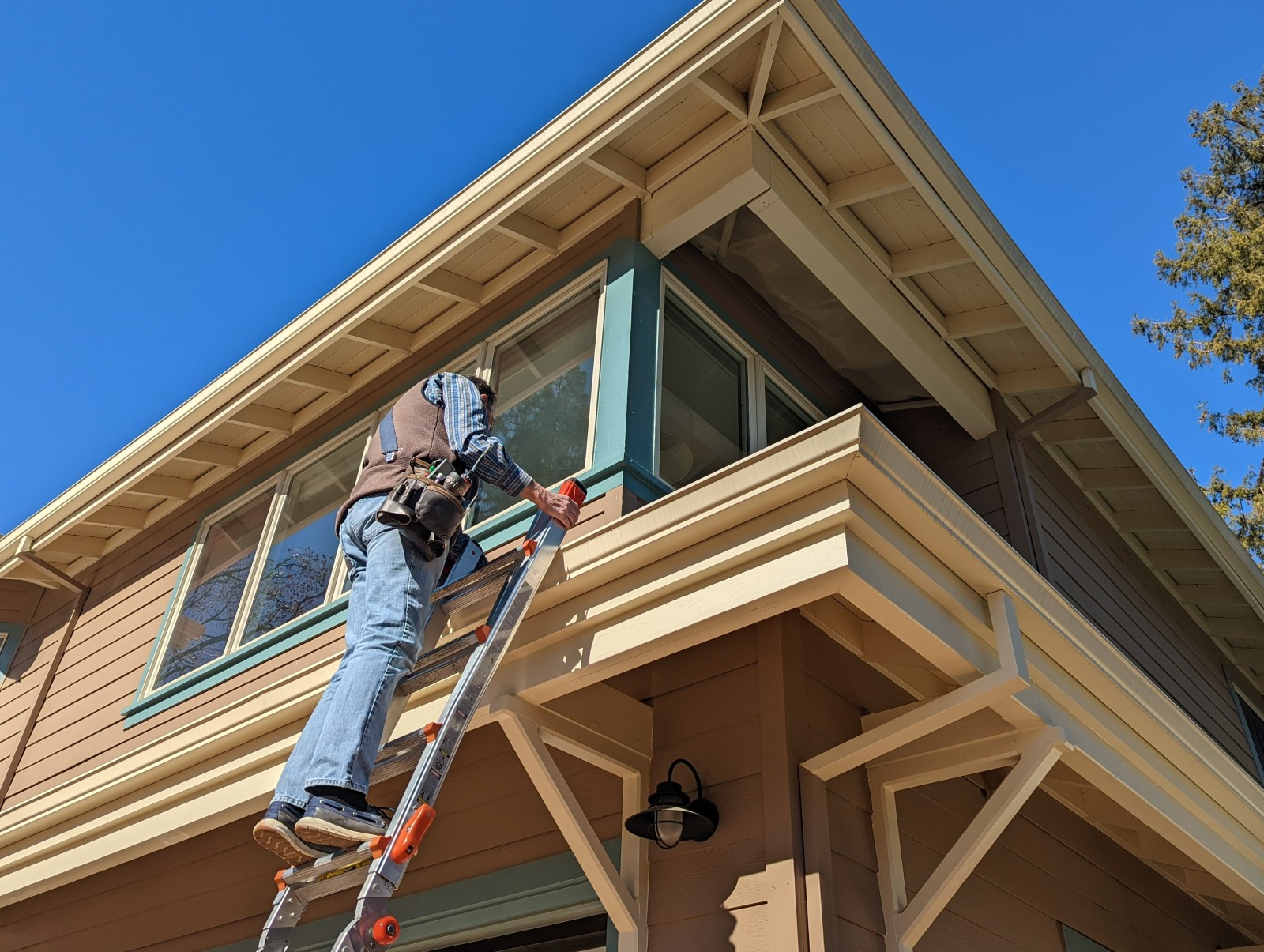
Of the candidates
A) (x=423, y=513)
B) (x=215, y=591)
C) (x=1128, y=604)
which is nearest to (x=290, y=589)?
(x=215, y=591)

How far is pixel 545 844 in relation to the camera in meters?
3.65

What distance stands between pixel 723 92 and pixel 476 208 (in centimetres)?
134

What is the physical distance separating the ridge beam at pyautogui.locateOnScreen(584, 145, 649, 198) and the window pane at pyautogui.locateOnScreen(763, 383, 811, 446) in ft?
3.81

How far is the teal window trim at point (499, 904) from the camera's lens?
3.47 m

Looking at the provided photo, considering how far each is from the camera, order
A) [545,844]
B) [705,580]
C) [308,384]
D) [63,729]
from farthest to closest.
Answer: [63,729], [308,384], [545,844], [705,580]

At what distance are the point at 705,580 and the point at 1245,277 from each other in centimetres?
1465

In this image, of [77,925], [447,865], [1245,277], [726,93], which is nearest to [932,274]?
[726,93]

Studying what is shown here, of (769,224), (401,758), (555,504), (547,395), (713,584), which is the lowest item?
(401,758)

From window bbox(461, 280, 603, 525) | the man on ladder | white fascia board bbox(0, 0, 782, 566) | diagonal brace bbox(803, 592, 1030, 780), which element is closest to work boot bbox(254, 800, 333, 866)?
the man on ladder

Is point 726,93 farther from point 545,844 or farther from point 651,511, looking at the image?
point 545,844

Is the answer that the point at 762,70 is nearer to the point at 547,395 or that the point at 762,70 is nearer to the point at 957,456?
the point at 547,395

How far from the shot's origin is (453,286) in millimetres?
5324

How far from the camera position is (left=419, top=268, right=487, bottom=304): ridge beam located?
5258 millimetres

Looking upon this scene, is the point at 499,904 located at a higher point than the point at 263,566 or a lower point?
lower
